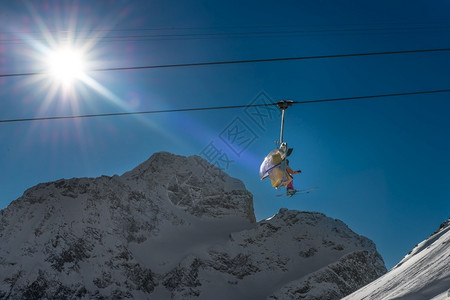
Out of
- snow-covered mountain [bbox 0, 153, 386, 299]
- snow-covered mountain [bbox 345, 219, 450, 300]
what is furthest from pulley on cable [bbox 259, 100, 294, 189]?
snow-covered mountain [bbox 0, 153, 386, 299]

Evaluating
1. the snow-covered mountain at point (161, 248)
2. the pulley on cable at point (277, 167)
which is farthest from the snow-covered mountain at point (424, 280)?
the snow-covered mountain at point (161, 248)

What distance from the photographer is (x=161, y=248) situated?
121938mm

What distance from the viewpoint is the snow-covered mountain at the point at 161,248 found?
342 ft

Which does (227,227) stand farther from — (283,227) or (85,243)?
(85,243)

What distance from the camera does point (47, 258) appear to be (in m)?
105

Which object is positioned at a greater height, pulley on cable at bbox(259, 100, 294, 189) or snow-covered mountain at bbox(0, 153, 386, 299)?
snow-covered mountain at bbox(0, 153, 386, 299)

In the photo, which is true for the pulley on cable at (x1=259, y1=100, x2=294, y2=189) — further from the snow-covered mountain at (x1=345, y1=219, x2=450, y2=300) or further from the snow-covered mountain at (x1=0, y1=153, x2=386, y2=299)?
the snow-covered mountain at (x1=0, y1=153, x2=386, y2=299)

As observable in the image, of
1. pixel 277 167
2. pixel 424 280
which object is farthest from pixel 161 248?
pixel 424 280

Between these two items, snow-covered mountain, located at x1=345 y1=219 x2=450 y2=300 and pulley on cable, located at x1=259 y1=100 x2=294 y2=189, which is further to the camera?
pulley on cable, located at x1=259 y1=100 x2=294 y2=189

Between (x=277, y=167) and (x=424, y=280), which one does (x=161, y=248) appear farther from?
(x=424, y=280)

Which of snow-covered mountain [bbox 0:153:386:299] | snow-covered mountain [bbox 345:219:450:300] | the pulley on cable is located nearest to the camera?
snow-covered mountain [bbox 345:219:450:300]

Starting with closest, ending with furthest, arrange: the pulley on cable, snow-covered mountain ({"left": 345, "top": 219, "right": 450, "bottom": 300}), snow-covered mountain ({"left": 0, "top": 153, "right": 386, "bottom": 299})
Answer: snow-covered mountain ({"left": 345, "top": 219, "right": 450, "bottom": 300}), the pulley on cable, snow-covered mountain ({"left": 0, "top": 153, "right": 386, "bottom": 299})

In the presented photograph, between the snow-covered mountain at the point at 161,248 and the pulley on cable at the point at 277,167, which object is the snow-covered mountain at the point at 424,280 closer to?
the pulley on cable at the point at 277,167

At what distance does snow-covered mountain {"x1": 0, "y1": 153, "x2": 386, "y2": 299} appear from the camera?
104 m
